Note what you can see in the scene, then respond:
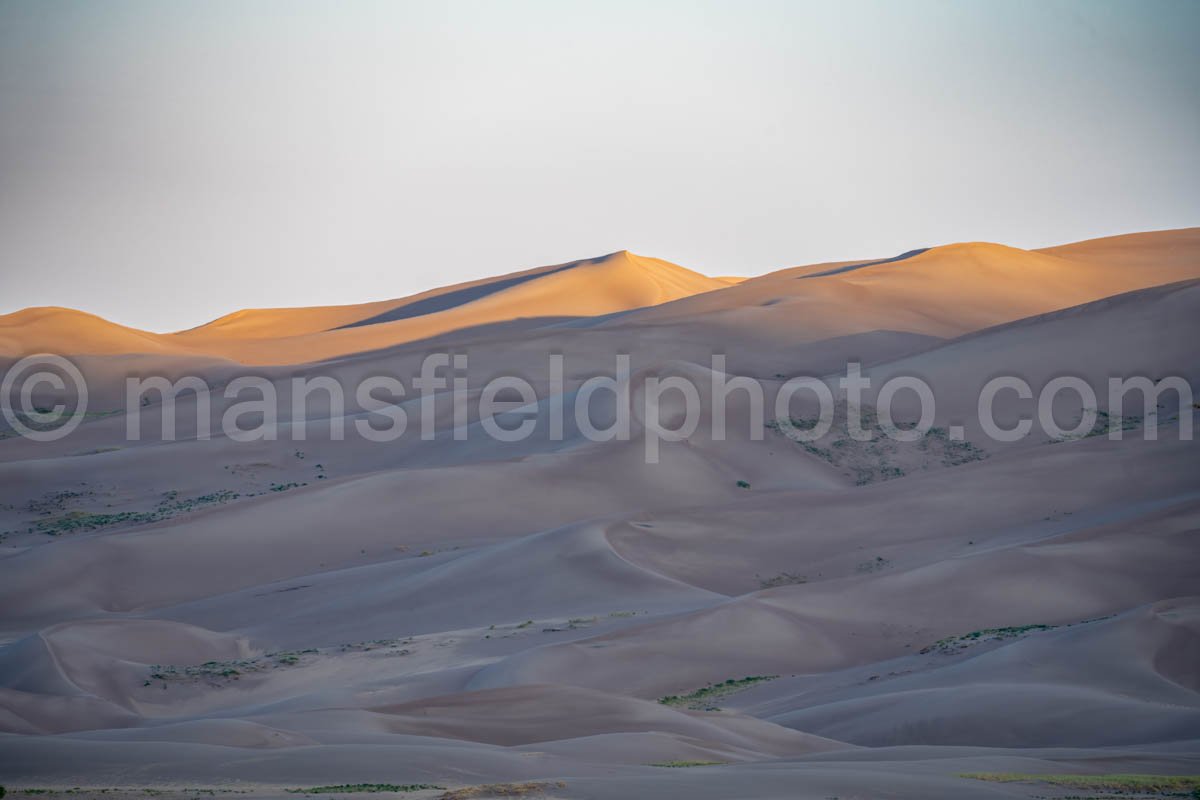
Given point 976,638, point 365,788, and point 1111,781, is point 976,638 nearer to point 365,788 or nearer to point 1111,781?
point 1111,781

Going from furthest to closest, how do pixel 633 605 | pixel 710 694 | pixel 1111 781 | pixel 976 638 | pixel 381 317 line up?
pixel 381 317 < pixel 633 605 < pixel 976 638 < pixel 710 694 < pixel 1111 781

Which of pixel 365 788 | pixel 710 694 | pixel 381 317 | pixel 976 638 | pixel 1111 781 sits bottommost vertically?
pixel 710 694

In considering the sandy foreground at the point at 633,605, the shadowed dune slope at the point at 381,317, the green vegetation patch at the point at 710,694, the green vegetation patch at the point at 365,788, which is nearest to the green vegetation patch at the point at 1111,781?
the sandy foreground at the point at 633,605

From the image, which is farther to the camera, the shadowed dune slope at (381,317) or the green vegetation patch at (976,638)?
the shadowed dune slope at (381,317)

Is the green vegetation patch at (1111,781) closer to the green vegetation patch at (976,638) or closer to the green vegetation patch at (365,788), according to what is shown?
the green vegetation patch at (365,788)

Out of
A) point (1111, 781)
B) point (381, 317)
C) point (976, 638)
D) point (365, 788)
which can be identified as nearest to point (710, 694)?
point (976, 638)

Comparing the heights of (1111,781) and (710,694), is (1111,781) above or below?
above

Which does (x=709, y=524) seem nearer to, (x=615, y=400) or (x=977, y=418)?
(x=615, y=400)

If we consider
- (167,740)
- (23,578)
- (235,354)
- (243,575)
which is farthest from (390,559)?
(235,354)
